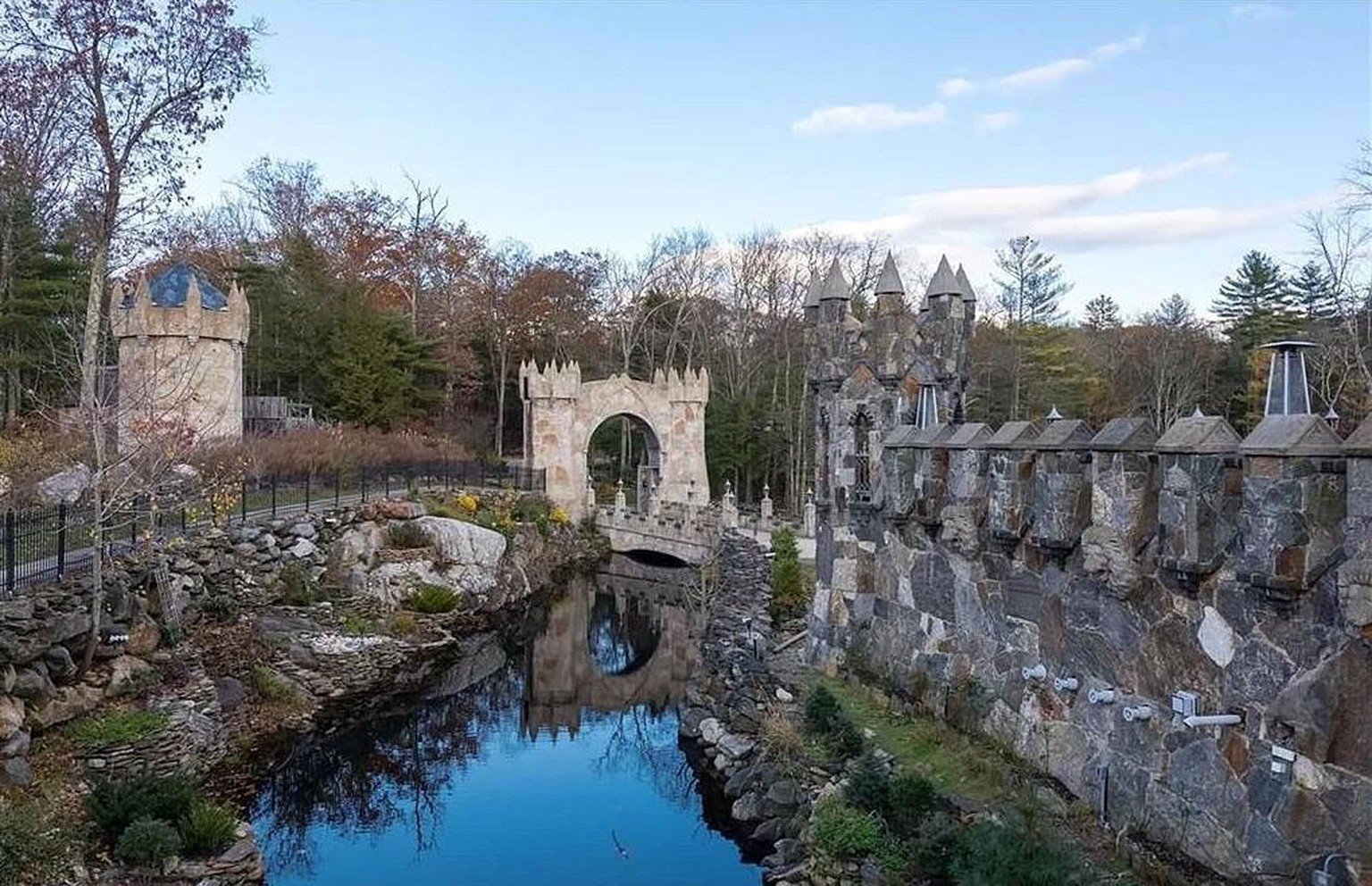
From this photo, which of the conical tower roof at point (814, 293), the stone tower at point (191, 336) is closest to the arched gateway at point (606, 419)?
the stone tower at point (191, 336)

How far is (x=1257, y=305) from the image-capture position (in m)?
35.4

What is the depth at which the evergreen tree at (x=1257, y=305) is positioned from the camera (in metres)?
32.8

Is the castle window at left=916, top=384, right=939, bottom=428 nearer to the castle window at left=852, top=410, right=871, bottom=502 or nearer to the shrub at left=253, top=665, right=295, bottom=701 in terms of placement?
the castle window at left=852, top=410, right=871, bottom=502

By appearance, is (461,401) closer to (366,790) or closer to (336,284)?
(336,284)

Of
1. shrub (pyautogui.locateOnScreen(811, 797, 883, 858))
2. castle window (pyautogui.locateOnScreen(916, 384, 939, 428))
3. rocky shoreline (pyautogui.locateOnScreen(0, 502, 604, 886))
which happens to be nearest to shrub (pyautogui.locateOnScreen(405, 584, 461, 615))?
rocky shoreline (pyautogui.locateOnScreen(0, 502, 604, 886))

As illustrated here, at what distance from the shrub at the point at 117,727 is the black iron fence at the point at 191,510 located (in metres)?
1.85

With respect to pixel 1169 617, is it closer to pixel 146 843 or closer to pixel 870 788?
pixel 870 788

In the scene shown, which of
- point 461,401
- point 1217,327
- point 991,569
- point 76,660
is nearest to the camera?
point 991,569

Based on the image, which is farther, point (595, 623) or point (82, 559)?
point (595, 623)

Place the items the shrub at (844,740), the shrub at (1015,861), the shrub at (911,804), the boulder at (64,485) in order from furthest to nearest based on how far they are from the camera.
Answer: the boulder at (64,485)
the shrub at (844,740)
the shrub at (911,804)
the shrub at (1015,861)

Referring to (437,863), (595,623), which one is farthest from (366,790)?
(595,623)

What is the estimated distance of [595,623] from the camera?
23.5 metres

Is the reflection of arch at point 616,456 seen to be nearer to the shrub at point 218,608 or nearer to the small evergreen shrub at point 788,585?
the small evergreen shrub at point 788,585

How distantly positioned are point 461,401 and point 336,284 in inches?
335
